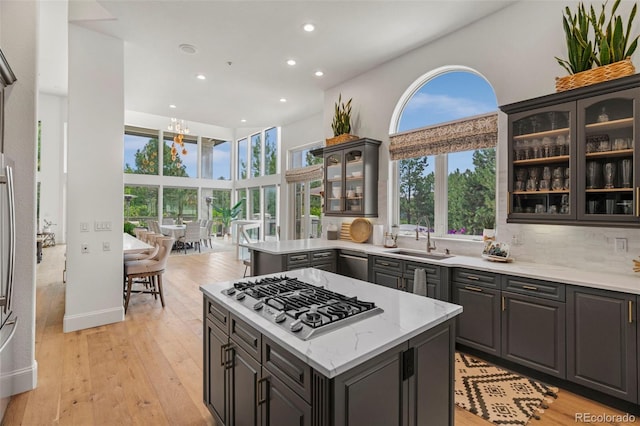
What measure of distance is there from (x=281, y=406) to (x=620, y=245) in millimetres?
3004

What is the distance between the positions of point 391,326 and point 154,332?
3336mm

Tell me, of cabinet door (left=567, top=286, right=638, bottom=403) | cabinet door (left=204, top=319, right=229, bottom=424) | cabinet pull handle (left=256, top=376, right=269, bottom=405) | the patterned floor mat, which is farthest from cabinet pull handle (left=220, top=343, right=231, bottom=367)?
cabinet door (left=567, top=286, right=638, bottom=403)

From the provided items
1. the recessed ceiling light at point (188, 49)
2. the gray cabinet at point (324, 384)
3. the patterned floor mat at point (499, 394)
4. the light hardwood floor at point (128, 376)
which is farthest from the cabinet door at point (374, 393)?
the recessed ceiling light at point (188, 49)

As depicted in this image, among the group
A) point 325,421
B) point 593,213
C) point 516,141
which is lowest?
point 325,421

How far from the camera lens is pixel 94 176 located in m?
3.89

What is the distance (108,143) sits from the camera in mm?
3977

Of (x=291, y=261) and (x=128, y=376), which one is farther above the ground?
(x=291, y=261)

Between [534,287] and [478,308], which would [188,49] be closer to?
[478,308]

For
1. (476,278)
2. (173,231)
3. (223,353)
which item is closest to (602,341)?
(476,278)

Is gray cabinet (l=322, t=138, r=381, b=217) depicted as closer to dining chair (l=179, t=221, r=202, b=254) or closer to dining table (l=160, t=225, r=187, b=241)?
dining chair (l=179, t=221, r=202, b=254)

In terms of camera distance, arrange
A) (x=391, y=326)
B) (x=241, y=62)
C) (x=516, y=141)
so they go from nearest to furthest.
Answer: (x=391, y=326) → (x=516, y=141) → (x=241, y=62)

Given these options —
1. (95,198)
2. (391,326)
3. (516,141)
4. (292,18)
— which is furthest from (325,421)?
(95,198)

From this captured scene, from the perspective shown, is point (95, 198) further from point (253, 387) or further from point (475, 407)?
point (475, 407)

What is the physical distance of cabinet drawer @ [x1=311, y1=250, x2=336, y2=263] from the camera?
427cm
